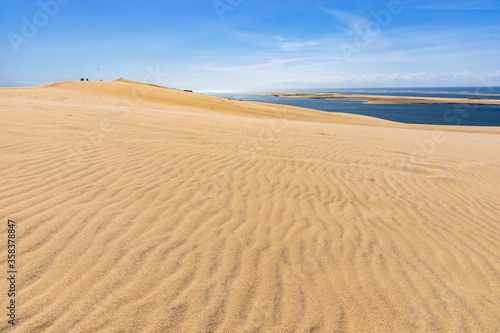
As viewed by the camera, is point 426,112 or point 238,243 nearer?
point 238,243

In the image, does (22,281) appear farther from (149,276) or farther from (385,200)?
(385,200)

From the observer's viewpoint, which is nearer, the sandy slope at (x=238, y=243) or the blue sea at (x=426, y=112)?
the sandy slope at (x=238, y=243)

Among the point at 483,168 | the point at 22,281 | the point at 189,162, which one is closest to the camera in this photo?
the point at 22,281

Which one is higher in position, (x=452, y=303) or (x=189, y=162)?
(x=189, y=162)

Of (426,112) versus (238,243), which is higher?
(426,112)

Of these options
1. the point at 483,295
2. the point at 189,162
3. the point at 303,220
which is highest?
the point at 189,162

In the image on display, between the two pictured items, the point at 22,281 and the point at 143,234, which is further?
the point at 143,234

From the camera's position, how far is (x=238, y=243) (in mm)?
2883

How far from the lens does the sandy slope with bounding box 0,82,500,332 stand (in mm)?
2072

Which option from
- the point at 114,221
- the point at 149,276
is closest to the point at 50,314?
the point at 149,276

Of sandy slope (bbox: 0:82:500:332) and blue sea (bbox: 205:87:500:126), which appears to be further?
blue sea (bbox: 205:87:500:126)

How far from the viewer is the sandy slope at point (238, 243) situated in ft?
6.80

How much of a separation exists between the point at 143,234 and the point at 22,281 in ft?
3.24

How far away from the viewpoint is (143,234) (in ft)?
9.48
